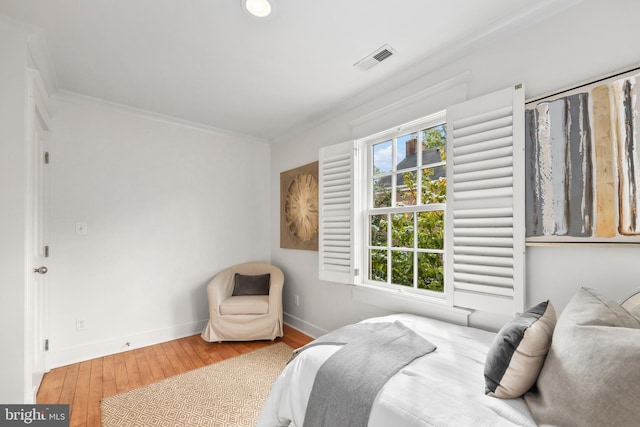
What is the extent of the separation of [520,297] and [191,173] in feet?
11.0

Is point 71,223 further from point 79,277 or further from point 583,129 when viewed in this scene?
point 583,129

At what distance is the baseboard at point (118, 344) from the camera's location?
8.73 ft

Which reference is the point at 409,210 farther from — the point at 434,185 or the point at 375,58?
the point at 375,58

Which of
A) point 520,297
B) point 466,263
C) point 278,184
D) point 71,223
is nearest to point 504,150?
point 466,263

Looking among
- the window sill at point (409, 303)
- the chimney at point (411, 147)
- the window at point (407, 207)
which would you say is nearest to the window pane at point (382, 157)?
the window at point (407, 207)

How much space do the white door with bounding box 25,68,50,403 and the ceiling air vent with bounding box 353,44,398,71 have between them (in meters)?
2.21

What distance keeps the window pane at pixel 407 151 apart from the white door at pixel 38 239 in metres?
2.64

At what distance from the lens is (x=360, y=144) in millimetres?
2809

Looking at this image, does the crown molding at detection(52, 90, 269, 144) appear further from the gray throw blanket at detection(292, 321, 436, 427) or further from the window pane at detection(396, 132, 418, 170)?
the gray throw blanket at detection(292, 321, 436, 427)

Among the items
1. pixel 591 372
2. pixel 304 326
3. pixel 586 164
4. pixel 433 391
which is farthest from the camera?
pixel 304 326

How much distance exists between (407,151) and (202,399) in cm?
251

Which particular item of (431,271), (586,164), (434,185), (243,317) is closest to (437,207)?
(434,185)

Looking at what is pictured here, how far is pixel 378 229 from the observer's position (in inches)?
108

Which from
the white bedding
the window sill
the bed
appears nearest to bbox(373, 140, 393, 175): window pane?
the window sill
